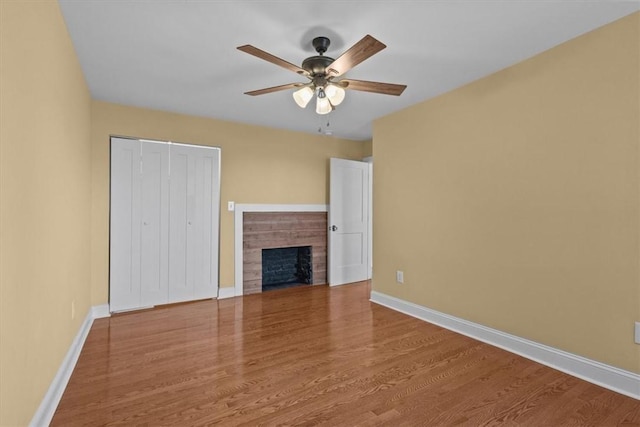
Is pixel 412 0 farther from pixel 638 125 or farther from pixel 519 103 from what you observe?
pixel 638 125

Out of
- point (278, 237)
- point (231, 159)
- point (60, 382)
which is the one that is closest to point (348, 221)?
point (278, 237)

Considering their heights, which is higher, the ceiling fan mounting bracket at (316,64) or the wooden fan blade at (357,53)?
the ceiling fan mounting bracket at (316,64)

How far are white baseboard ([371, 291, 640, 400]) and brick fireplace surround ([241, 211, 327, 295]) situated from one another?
1856 millimetres

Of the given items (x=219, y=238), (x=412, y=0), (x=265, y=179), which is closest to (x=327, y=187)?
(x=265, y=179)

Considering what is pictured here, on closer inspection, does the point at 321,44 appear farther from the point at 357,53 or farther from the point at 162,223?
→ the point at 162,223

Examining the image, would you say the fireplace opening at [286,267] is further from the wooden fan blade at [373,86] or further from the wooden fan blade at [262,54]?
the wooden fan blade at [262,54]

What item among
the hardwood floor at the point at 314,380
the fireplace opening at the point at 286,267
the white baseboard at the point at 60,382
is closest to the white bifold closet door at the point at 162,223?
the hardwood floor at the point at 314,380

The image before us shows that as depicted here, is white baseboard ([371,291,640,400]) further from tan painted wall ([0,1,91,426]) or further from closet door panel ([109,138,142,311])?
closet door panel ([109,138,142,311])

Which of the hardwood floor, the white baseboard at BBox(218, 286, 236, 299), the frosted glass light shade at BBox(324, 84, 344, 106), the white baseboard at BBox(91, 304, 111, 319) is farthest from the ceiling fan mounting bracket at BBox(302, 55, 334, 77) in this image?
Answer: the white baseboard at BBox(91, 304, 111, 319)

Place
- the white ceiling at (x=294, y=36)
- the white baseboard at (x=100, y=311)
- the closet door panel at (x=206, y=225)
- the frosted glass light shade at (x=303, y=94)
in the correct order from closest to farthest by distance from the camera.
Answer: the white ceiling at (x=294, y=36), the frosted glass light shade at (x=303, y=94), the white baseboard at (x=100, y=311), the closet door panel at (x=206, y=225)

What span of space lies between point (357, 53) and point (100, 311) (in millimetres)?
3662

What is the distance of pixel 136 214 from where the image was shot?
12.2ft

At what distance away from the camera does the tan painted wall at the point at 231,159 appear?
3525mm

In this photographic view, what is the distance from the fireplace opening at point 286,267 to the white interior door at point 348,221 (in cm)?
41
